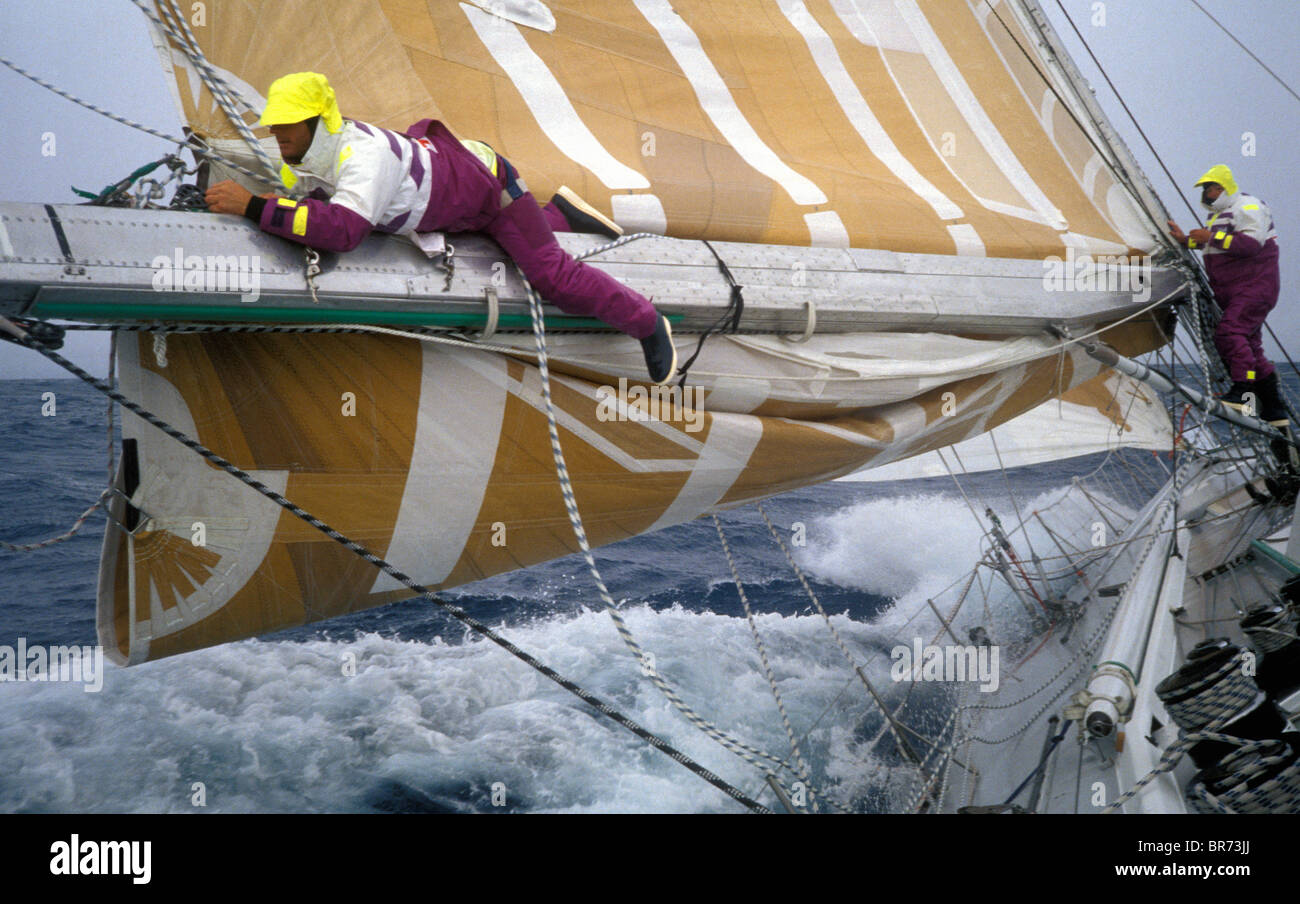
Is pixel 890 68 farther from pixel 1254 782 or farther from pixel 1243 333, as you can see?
pixel 1254 782

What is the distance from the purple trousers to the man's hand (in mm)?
5353

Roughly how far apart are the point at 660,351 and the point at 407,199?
1.02 meters

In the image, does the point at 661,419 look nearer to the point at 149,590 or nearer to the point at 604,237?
the point at 604,237

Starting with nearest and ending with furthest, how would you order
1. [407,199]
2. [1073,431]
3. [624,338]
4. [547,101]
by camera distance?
[407,199] → [624,338] → [547,101] → [1073,431]

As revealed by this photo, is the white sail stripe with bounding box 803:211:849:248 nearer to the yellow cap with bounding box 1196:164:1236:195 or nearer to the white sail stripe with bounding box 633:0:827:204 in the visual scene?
the white sail stripe with bounding box 633:0:827:204

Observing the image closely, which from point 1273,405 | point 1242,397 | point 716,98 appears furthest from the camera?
point 1273,405

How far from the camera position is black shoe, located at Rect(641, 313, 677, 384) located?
311 centimetres

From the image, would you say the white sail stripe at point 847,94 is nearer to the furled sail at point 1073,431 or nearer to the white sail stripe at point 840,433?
the white sail stripe at point 840,433

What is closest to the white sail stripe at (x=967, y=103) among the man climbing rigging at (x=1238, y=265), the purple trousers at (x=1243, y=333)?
the man climbing rigging at (x=1238, y=265)

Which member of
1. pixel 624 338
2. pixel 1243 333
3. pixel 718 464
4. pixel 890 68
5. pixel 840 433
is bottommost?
pixel 718 464

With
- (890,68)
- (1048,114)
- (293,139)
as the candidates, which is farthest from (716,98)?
(293,139)

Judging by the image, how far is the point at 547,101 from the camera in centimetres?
385

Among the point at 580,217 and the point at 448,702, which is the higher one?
the point at 580,217

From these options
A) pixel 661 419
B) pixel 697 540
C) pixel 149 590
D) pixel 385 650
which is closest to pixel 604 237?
pixel 661 419
